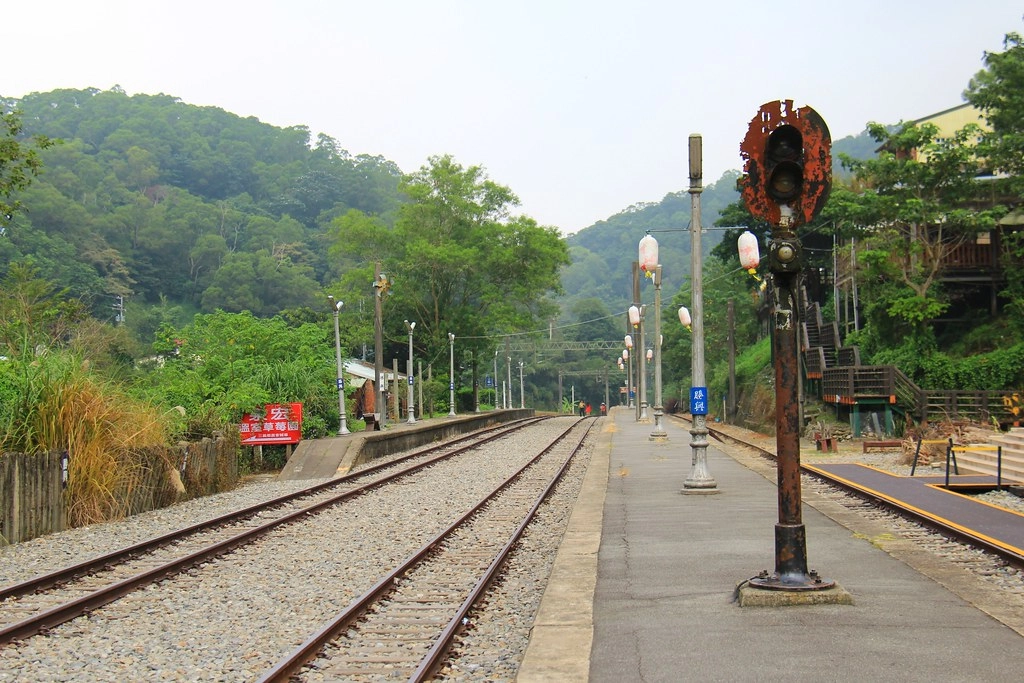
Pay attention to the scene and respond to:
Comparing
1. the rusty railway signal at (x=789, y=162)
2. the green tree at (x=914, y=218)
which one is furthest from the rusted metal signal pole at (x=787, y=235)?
the green tree at (x=914, y=218)

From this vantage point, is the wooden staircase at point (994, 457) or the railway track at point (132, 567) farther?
the wooden staircase at point (994, 457)

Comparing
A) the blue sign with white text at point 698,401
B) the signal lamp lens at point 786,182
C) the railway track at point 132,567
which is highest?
the signal lamp lens at point 786,182

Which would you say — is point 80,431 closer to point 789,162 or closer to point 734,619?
point 734,619

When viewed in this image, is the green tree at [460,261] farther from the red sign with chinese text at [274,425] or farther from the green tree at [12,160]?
the green tree at [12,160]

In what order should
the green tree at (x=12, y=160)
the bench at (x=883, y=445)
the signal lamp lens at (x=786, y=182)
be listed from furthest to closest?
the bench at (x=883, y=445) → the green tree at (x=12, y=160) → the signal lamp lens at (x=786, y=182)

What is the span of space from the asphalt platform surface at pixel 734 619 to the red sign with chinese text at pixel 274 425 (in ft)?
50.8

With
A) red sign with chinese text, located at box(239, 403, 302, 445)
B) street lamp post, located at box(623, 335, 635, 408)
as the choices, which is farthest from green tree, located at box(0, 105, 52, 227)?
street lamp post, located at box(623, 335, 635, 408)

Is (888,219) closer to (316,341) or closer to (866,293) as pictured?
(866,293)

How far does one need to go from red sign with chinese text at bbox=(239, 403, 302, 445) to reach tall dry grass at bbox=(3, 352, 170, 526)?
9.98 meters

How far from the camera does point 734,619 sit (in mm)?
7492

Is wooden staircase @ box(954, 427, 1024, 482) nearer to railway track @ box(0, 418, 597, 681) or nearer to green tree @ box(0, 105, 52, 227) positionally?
railway track @ box(0, 418, 597, 681)

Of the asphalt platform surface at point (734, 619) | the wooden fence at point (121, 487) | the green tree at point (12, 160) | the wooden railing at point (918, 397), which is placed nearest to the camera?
the asphalt platform surface at point (734, 619)

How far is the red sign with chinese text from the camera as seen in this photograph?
88.3 ft

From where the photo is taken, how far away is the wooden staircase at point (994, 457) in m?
18.4
